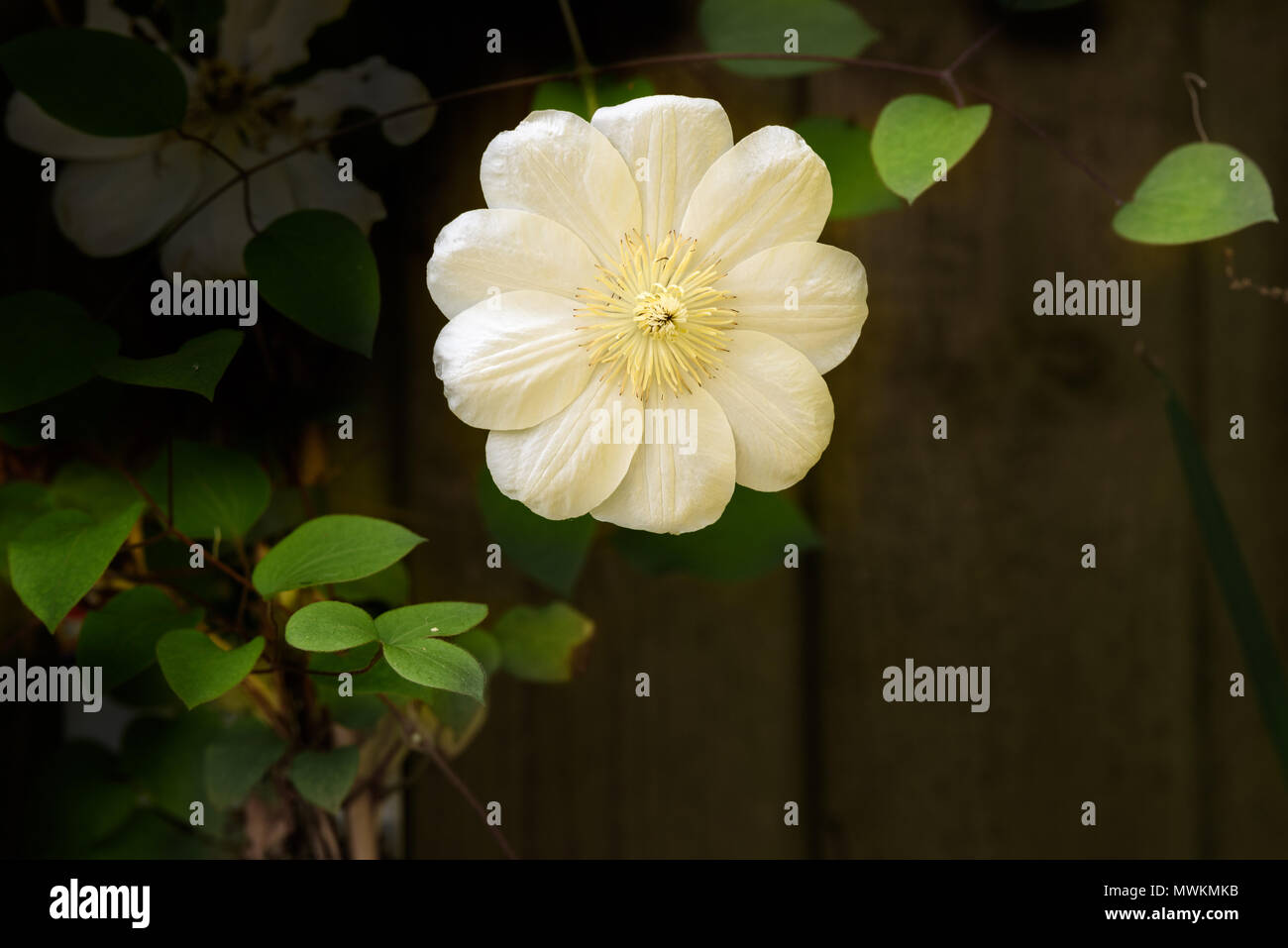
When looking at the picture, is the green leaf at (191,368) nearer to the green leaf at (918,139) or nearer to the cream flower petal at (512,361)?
the cream flower petal at (512,361)

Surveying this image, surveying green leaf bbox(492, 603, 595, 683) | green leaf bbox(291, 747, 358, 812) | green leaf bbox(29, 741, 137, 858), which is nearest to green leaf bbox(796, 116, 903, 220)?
green leaf bbox(492, 603, 595, 683)

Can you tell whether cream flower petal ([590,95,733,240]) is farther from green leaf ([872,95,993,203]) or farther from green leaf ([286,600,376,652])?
green leaf ([286,600,376,652])

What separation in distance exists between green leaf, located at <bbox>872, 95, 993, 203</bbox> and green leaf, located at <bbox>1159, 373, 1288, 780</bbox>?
0.56 feet

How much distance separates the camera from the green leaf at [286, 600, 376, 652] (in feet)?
1.16

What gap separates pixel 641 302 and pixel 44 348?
265 millimetres

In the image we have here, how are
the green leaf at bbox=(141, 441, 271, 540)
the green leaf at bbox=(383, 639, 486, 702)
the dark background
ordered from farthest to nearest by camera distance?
the dark background
the green leaf at bbox=(141, 441, 271, 540)
the green leaf at bbox=(383, 639, 486, 702)

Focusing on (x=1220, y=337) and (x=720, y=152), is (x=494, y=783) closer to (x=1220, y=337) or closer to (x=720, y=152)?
(x=720, y=152)

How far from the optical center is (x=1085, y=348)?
58 cm

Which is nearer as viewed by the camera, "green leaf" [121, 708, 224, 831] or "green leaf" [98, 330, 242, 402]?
"green leaf" [98, 330, 242, 402]

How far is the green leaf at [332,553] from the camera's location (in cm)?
41

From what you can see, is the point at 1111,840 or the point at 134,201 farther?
the point at 1111,840

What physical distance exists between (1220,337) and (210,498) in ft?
1.91
